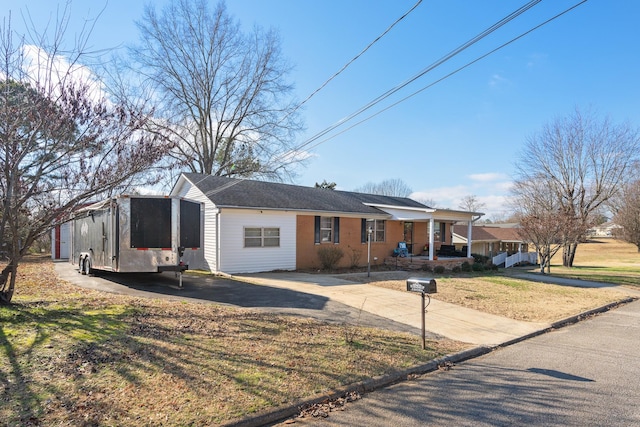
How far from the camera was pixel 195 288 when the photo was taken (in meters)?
11.1

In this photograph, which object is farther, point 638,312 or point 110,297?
point 638,312

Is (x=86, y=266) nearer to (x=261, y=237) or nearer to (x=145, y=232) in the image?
(x=145, y=232)

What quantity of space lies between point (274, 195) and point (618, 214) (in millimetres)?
56486

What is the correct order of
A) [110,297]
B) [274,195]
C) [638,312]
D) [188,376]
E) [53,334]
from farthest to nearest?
[274,195]
[638,312]
[110,297]
[53,334]
[188,376]

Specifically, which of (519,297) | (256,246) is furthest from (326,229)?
(519,297)

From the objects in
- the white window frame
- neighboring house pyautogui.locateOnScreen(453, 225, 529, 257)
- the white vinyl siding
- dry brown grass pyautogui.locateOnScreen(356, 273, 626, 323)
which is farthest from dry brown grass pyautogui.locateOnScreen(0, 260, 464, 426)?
neighboring house pyautogui.locateOnScreen(453, 225, 529, 257)

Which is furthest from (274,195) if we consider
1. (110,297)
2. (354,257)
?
(110,297)

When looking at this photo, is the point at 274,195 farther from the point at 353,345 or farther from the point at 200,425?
the point at 200,425

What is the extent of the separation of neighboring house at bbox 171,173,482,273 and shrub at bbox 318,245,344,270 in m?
0.35

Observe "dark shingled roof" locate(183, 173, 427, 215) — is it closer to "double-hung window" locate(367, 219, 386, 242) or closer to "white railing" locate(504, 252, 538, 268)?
"double-hung window" locate(367, 219, 386, 242)

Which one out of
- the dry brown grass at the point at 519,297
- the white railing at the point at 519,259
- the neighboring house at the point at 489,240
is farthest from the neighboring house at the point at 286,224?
the white railing at the point at 519,259

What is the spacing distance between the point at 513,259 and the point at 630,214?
24034 mm

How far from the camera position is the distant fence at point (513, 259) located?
38.4 meters

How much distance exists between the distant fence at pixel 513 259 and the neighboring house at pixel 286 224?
19.5 metres
